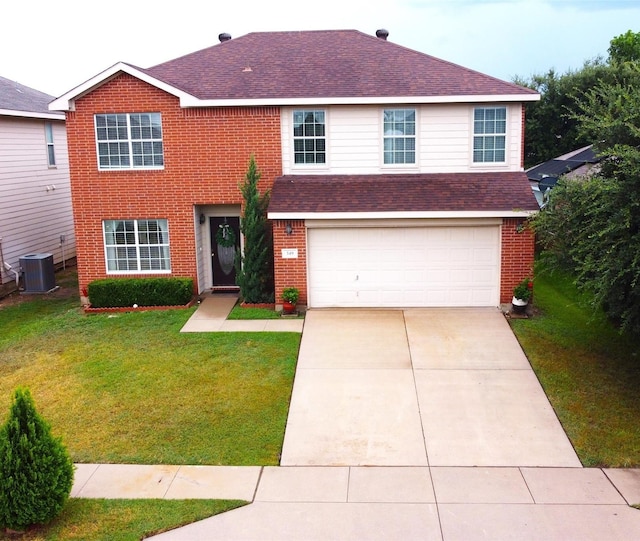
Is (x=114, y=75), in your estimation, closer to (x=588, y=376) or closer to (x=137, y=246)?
(x=137, y=246)

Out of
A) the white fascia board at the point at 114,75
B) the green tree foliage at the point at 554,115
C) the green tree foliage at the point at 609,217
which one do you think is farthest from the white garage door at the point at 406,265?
the green tree foliage at the point at 554,115

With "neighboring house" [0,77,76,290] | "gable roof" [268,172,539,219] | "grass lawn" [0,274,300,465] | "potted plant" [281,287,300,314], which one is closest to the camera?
"grass lawn" [0,274,300,465]

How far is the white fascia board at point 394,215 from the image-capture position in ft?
51.9

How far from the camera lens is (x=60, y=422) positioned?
10883mm

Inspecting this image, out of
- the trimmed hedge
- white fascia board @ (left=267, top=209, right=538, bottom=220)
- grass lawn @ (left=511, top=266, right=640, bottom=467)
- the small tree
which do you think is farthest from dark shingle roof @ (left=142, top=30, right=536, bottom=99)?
the small tree

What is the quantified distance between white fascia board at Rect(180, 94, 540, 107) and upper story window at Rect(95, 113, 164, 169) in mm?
1172

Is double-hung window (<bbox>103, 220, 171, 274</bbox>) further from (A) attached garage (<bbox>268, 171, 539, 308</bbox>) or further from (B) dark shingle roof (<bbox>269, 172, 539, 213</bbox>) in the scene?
(B) dark shingle roof (<bbox>269, 172, 539, 213</bbox>)

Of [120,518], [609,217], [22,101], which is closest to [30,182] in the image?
[22,101]

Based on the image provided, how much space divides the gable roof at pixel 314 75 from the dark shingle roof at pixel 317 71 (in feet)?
0.08

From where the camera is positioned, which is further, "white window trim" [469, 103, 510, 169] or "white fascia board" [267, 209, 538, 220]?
"white window trim" [469, 103, 510, 169]

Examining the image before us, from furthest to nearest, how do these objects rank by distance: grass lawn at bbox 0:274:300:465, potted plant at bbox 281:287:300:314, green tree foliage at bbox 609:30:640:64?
green tree foliage at bbox 609:30:640:64, potted plant at bbox 281:287:300:314, grass lawn at bbox 0:274:300:465

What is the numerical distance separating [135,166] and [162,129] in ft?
3.97

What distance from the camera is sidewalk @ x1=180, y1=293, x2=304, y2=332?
50.4 ft

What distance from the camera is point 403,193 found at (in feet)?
54.1
